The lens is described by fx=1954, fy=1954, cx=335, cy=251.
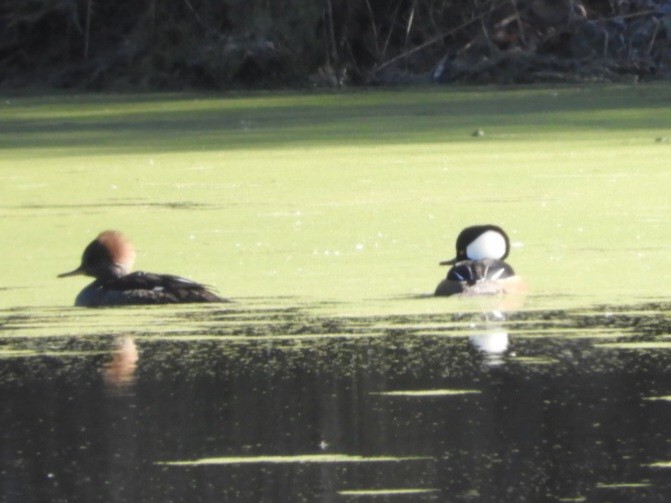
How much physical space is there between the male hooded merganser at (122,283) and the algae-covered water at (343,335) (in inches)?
1.9

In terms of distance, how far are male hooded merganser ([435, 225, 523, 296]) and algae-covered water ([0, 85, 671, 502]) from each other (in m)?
0.08

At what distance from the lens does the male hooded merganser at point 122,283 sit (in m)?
5.29

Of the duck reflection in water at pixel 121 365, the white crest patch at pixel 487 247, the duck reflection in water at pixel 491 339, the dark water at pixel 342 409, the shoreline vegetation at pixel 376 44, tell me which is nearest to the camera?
the dark water at pixel 342 409

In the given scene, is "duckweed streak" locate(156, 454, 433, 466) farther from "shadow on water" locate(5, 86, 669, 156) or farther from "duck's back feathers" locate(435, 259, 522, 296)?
"shadow on water" locate(5, 86, 669, 156)

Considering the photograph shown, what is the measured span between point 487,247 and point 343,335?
116 centimetres

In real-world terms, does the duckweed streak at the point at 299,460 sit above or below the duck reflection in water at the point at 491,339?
below

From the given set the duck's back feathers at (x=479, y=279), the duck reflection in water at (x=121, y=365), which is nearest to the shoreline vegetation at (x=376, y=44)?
the duck's back feathers at (x=479, y=279)

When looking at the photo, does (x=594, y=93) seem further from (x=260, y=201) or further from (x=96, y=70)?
(x=260, y=201)

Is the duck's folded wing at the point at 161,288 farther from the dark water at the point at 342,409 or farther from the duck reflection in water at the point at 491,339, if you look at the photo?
the duck reflection in water at the point at 491,339

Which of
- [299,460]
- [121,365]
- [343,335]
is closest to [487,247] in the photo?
[343,335]

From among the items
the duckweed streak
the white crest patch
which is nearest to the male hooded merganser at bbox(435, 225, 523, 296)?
the white crest patch

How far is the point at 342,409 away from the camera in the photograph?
3.76m

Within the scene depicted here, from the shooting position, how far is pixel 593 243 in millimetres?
6555

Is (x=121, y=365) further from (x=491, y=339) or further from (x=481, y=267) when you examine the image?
(x=481, y=267)
